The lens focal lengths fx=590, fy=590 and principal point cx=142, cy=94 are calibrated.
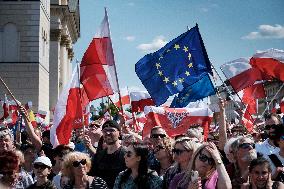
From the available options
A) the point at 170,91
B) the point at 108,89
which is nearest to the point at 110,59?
the point at 108,89

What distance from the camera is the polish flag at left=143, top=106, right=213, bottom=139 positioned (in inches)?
417

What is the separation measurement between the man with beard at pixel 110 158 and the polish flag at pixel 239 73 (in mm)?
4642

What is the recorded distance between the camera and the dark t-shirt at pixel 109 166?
7719 millimetres

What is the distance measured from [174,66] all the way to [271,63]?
2.63 metres

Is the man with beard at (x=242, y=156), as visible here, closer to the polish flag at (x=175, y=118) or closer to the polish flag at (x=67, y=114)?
the polish flag at (x=67, y=114)

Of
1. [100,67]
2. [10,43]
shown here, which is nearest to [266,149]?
[100,67]

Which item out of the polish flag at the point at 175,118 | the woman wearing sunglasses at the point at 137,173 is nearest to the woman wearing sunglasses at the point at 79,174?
the woman wearing sunglasses at the point at 137,173

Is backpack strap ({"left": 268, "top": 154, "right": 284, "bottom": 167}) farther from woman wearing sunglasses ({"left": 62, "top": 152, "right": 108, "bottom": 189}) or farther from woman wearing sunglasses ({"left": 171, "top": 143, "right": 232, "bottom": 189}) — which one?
woman wearing sunglasses ({"left": 62, "top": 152, "right": 108, "bottom": 189})

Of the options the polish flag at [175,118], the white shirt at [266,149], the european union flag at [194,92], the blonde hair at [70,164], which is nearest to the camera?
the blonde hair at [70,164]

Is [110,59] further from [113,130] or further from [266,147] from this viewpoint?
[266,147]

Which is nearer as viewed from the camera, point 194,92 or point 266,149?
point 266,149

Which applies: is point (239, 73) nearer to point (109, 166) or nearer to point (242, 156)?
point (109, 166)

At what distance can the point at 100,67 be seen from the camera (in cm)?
1050

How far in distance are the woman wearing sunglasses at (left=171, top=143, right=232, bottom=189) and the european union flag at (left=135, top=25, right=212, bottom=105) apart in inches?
180
